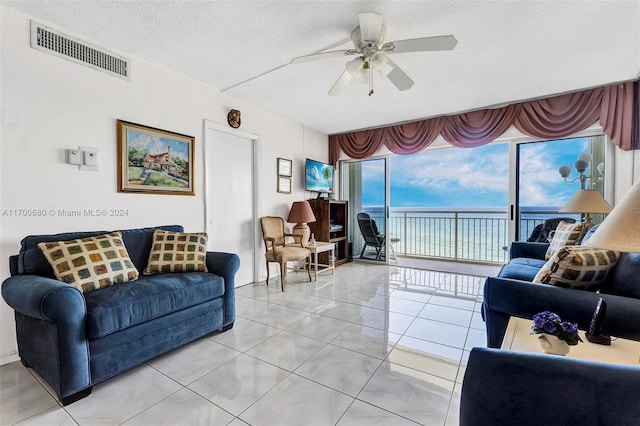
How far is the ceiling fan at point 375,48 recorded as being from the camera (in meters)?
1.88

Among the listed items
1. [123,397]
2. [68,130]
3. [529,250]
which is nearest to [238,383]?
[123,397]

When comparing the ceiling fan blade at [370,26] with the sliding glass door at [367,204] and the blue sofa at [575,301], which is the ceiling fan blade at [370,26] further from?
the sliding glass door at [367,204]

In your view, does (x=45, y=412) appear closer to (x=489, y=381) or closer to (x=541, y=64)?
(x=489, y=381)

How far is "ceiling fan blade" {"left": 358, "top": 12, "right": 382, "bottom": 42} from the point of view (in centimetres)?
186

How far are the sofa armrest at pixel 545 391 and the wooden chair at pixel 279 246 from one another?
289 cm

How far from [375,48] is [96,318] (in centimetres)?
252

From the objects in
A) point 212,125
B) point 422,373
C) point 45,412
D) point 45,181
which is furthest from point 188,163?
point 422,373

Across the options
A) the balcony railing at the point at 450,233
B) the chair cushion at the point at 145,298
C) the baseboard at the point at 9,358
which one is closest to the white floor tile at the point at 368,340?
the chair cushion at the point at 145,298

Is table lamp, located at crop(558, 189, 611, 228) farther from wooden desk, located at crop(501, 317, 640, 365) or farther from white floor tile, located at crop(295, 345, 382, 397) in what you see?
white floor tile, located at crop(295, 345, 382, 397)

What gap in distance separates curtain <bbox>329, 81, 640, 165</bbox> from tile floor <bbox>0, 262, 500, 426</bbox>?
245 cm

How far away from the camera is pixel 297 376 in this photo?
176 centimetres

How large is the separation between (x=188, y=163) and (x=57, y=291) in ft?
6.06

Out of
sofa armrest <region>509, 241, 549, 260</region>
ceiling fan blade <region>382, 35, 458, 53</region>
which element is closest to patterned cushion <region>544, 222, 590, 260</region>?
sofa armrest <region>509, 241, 549, 260</region>

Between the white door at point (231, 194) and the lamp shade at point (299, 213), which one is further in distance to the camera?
the lamp shade at point (299, 213)
